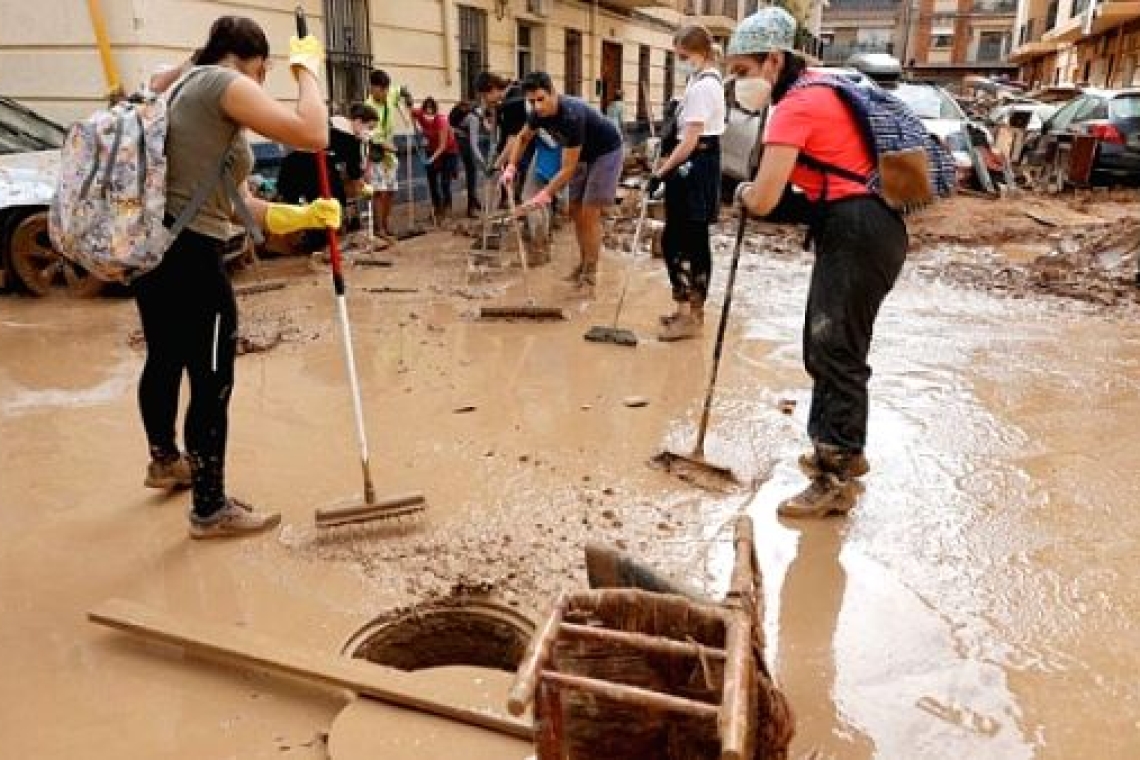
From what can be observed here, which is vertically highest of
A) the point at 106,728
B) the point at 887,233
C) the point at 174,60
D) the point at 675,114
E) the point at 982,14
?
the point at 982,14

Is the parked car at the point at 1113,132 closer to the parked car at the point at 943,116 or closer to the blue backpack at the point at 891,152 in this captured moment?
the parked car at the point at 943,116

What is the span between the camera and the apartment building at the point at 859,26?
53219 millimetres

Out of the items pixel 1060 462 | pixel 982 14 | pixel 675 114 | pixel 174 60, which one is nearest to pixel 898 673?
pixel 1060 462

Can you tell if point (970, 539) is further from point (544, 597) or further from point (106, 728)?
point (106, 728)

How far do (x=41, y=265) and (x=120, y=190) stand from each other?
15.5 ft

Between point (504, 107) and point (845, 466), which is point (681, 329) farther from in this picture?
point (504, 107)

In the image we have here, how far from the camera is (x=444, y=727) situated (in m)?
2.07

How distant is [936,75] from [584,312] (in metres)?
46.6

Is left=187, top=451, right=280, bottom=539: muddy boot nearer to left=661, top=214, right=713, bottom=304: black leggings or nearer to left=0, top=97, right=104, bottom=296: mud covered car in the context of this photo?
left=661, top=214, right=713, bottom=304: black leggings

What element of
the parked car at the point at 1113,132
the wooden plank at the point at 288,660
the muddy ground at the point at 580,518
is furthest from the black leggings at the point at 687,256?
the parked car at the point at 1113,132

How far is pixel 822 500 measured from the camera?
3178mm

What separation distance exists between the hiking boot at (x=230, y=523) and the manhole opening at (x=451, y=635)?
753 mm

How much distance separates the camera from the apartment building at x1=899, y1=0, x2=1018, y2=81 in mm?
49956

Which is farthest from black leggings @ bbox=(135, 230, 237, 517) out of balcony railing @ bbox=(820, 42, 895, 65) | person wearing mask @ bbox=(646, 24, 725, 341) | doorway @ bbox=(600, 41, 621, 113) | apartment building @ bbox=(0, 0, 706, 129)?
balcony railing @ bbox=(820, 42, 895, 65)
